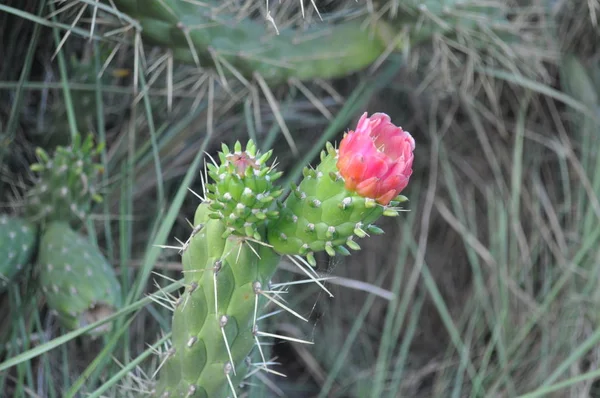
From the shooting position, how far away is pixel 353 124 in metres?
1.69

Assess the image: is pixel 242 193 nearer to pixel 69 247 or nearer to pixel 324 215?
pixel 324 215

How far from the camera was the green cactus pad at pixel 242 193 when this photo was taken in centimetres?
65

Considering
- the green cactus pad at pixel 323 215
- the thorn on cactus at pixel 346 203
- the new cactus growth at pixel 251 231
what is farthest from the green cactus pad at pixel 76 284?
the thorn on cactus at pixel 346 203

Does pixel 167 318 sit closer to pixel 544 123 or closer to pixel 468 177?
pixel 468 177

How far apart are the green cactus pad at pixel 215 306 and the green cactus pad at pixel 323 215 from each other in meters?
0.04

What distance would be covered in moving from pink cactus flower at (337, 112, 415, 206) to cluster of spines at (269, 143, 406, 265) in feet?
0.03

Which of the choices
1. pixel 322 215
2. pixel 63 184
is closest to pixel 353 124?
pixel 63 184

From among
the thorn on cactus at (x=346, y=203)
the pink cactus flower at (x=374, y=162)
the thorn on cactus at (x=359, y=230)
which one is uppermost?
the pink cactus flower at (x=374, y=162)

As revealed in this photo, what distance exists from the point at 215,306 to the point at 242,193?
0.14 meters

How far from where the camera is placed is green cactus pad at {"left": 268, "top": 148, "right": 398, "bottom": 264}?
649mm

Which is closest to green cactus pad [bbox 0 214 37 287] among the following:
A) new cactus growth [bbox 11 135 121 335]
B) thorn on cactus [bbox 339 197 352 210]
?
new cactus growth [bbox 11 135 121 335]

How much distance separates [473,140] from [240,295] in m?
1.19

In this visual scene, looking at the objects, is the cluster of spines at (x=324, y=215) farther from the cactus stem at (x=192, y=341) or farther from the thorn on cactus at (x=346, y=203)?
the cactus stem at (x=192, y=341)

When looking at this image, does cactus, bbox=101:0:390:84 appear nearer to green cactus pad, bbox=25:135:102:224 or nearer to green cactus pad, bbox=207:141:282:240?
green cactus pad, bbox=25:135:102:224
